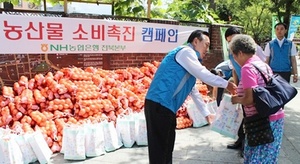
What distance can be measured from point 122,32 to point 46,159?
9.52ft

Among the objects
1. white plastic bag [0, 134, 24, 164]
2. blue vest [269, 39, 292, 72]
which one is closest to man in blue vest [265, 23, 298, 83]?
blue vest [269, 39, 292, 72]

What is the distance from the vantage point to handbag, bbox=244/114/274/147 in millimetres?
2611

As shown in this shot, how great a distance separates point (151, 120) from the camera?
283 centimetres

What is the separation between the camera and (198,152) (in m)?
4.32

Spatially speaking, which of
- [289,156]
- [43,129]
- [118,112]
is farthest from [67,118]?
[289,156]

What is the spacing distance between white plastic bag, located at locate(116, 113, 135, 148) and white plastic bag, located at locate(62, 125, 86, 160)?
620mm

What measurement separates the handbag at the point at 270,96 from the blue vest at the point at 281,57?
9.54 feet

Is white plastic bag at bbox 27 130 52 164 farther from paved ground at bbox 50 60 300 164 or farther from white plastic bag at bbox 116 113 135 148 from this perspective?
white plastic bag at bbox 116 113 135 148

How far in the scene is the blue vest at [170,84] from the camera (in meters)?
2.66

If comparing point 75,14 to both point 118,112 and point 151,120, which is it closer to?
point 118,112

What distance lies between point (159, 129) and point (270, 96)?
1018 mm

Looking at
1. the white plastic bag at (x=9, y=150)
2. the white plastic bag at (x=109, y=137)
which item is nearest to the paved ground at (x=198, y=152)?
the white plastic bag at (x=109, y=137)

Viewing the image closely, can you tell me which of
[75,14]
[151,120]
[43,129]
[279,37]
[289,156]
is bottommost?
[289,156]

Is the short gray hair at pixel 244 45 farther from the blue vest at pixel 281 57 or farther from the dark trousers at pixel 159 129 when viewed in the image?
the blue vest at pixel 281 57
